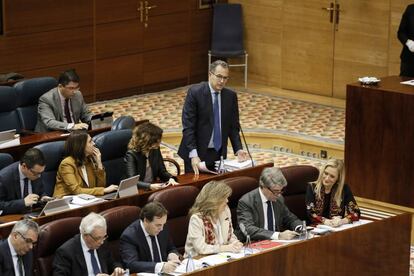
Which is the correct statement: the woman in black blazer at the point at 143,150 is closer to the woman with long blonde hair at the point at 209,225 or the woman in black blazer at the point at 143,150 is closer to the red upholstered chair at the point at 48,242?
the woman with long blonde hair at the point at 209,225

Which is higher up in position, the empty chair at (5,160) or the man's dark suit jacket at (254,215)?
the empty chair at (5,160)

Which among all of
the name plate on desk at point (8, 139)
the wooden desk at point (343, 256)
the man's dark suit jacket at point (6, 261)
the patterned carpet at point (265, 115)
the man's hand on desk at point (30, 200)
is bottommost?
the patterned carpet at point (265, 115)

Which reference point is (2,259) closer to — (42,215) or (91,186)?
(42,215)

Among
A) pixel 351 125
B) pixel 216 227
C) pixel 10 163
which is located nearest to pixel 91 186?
pixel 10 163

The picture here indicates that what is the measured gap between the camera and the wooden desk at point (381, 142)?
10352 mm

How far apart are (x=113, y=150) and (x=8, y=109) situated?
61.8 inches

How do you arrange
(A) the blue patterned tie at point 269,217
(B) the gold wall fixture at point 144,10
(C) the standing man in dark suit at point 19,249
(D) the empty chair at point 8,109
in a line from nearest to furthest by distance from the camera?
(C) the standing man in dark suit at point 19,249 < (A) the blue patterned tie at point 269,217 < (D) the empty chair at point 8,109 < (B) the gold wall fixture at point 144,10

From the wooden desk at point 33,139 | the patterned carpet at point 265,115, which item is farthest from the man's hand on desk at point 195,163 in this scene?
the patterned carpet at point 265,115

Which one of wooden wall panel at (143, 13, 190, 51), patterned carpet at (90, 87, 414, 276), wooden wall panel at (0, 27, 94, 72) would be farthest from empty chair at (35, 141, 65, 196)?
wooden wall panel at (143, 13, 190, 51)

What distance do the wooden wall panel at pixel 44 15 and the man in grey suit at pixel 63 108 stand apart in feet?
8.40

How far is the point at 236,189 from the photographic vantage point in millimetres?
8688

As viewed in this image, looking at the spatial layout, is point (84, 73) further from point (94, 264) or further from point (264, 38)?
point (94, 264)

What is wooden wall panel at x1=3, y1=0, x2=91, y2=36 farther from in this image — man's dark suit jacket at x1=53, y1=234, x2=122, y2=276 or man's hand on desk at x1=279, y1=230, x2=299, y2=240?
man's dark suit jacket at x1=53, y1=234, x2=122, y2=276

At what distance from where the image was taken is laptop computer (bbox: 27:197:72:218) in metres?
7.95
